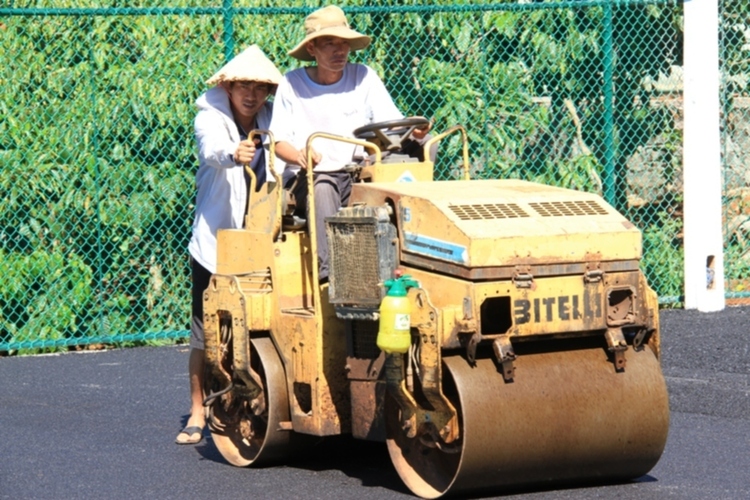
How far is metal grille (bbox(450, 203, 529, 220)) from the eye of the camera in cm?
604

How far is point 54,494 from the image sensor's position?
6426mm

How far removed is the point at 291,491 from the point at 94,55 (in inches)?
207

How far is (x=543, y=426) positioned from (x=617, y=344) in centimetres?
47

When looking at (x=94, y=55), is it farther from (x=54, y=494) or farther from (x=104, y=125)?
(x=54, y=494)

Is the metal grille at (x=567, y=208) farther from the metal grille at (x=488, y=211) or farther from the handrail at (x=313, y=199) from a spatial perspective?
the handrail at (x=313, y=199)

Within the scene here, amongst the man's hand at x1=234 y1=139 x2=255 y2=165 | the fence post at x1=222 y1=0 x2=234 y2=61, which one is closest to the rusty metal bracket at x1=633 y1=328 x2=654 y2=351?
the man's hand at x1=234 y1=139 x2=255 y2=165

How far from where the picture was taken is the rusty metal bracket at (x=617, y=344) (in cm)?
609

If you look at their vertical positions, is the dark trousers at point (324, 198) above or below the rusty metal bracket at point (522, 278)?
above

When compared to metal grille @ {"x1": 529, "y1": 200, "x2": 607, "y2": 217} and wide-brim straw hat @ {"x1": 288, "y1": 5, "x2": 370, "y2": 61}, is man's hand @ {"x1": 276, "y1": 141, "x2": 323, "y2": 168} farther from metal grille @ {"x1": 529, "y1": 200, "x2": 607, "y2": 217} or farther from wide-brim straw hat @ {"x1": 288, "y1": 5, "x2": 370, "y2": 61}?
metal grille @ {"x1": 529, "y1": 200, "x2": 607, "y2": 217}

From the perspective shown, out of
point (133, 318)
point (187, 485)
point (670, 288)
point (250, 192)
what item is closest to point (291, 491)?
point (187, 485)

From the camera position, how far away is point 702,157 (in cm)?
1169

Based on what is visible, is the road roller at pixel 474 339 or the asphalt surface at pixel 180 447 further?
the asphalt surface at pixel 180 447

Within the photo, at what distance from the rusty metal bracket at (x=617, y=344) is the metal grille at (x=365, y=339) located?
3.27 ft

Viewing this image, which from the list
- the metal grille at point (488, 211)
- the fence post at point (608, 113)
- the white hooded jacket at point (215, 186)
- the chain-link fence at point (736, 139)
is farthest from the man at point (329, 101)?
the chain-link fence at point (736, 139)
